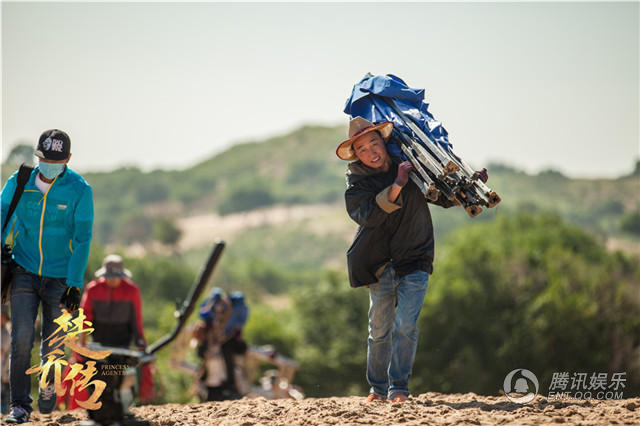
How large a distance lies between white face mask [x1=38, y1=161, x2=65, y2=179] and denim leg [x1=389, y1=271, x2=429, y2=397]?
2753 mm

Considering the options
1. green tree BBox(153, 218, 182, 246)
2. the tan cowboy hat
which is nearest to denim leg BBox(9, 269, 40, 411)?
the tan cowboy hat

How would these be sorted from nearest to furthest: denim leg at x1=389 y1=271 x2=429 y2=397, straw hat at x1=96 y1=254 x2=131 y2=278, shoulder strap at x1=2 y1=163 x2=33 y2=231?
denim leg at x1=389 y1=271 x2=429 y2=397 → shoulder strap at x1=2 y1=163 x2=33 y2=231 → straw hat at x1=96 y1=254 x2=131 y2=278

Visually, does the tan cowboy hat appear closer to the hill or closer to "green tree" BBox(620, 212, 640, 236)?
the hill

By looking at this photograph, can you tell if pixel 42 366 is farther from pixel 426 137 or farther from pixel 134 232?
pixel 134 232

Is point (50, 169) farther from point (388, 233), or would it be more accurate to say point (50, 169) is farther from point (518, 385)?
point (518, 385)

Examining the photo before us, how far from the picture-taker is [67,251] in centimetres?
667

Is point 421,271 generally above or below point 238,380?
above

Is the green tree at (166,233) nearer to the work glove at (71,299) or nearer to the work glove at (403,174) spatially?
the work glove at (71,299)

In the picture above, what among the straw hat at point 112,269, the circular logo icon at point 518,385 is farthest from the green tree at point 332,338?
the circular logo icon at point 518,385

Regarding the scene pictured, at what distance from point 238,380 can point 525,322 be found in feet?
101

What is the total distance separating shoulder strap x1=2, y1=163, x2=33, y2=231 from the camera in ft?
21.5

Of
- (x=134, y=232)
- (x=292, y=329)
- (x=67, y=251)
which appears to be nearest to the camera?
(x=67, y=251)

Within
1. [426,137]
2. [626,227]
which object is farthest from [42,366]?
[626,227]

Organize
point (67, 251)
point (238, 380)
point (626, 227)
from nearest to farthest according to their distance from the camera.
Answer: point (67, 251) < point (238, 380) < point (626, 227)
